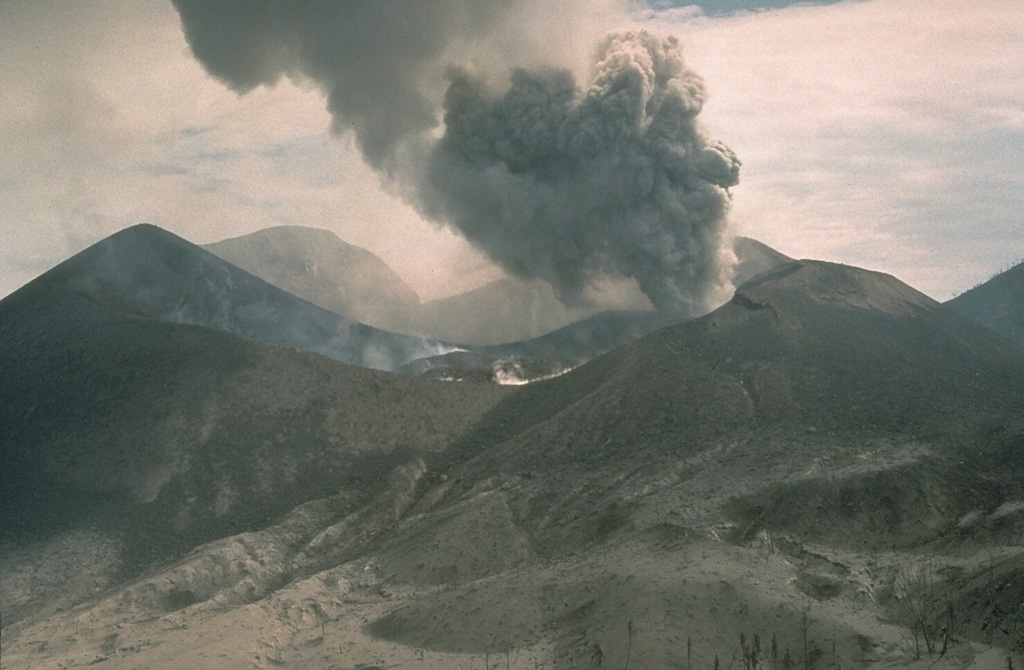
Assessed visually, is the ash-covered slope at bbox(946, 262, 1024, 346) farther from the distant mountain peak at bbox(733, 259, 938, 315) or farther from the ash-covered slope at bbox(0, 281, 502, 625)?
the ash-covered slope at bbox(0, 281, 502, 625)

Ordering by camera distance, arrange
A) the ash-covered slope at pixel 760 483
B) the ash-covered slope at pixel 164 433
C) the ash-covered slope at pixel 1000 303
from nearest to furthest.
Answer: the ash-covered slope at pixel 760 483 → the ash-covered slope at pixel 164 433 → the ash-covered slope at pixel 1000 303

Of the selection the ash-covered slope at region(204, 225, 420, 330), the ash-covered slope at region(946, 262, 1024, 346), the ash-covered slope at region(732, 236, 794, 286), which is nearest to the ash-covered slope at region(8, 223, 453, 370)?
the ash-covered slope at region(204, 225, 420, 330)

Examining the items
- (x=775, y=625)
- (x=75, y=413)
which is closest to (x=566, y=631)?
(x=775, y=625)

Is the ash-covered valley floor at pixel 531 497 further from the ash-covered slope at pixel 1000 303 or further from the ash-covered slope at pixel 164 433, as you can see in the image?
the ash-covered slope at pixel 1000 303

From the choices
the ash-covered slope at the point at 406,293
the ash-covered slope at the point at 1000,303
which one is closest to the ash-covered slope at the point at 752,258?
the ash-covered slope at the point at 406,293

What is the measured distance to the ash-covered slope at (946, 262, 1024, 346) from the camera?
266 feet

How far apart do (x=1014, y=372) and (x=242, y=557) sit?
1389 inches

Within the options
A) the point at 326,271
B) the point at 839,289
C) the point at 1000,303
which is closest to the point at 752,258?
the point at 1000,303

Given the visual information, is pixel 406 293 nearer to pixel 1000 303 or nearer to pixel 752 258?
pixel 752 258

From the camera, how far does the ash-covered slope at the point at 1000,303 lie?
80.9 metres

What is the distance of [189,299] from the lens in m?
64.8

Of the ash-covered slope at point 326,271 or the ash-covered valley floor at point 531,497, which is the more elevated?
the ash-covered slope at point 326,271

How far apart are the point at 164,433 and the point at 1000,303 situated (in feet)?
233

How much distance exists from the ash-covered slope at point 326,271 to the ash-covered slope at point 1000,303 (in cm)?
5092
